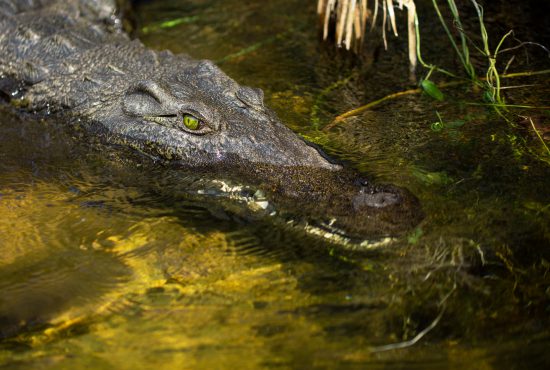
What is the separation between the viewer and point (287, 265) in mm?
3639

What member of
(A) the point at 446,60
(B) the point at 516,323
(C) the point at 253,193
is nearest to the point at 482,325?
(B) the point at 516,323

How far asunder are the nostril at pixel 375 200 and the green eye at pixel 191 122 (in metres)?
1.31

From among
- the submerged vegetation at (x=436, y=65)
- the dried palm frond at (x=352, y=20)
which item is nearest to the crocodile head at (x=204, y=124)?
the submerged vegetation at (x=436, y=65)

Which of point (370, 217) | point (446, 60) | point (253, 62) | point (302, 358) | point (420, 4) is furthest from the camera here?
point (420, 4)

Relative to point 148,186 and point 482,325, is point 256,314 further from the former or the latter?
point 148,186

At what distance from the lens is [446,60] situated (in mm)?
5852

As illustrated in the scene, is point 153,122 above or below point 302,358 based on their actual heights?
above

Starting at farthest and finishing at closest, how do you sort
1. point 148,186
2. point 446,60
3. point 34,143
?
point 446,60 < point 34,143 < point 148,186

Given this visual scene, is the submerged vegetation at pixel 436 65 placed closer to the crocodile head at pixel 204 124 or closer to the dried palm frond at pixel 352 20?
the dried palm frond at pixel 352 20

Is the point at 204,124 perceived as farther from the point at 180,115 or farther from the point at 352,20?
the point at 352,20

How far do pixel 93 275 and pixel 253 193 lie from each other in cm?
109

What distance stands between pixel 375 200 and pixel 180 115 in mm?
1593

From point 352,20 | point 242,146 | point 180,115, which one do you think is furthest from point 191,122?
point 352,20

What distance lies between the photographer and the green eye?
15.4ft
